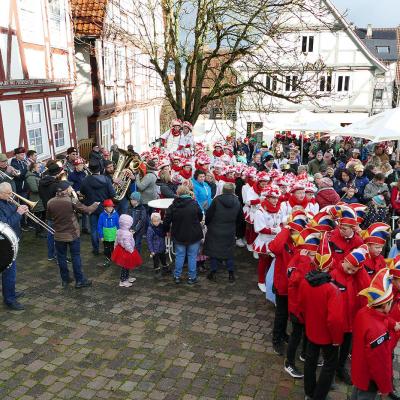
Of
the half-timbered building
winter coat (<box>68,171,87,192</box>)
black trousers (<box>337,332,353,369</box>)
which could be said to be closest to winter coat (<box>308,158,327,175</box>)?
winter coat (<box>68,171,87,192</box>)

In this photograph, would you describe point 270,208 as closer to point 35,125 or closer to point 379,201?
point 379,201

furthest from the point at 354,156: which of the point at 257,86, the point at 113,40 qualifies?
the point at 113,40

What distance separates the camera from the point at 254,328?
6227mm

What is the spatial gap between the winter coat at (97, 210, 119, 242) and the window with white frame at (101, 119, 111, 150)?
477 inches

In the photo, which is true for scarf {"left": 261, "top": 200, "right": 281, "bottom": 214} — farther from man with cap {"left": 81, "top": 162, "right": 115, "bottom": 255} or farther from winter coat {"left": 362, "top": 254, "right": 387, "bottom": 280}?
man with cap {"left": 81, "top": 162, "right": 115, "bottom": 255}

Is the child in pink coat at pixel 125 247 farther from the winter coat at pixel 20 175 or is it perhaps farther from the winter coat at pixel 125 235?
the winter coat at pixel 20 175

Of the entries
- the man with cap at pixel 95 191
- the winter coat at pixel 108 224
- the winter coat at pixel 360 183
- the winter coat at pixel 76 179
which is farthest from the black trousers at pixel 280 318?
the winter coat at pixel 76 179

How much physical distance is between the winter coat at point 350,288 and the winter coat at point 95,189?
215 inches

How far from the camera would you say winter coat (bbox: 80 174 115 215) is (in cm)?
866

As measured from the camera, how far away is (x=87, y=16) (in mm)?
17078

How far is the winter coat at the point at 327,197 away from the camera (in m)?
8.03

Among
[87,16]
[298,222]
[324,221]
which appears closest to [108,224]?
[298,222]

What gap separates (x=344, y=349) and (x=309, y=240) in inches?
54.2

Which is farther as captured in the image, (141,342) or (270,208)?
(270,208)
